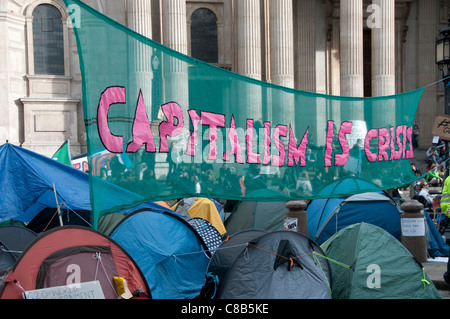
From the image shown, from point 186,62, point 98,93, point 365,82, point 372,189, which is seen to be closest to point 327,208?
point 372,189

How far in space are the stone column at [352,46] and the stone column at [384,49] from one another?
33.8 inches

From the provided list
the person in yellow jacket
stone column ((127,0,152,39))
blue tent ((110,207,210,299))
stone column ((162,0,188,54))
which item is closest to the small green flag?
blue tent ((110,207,210,299))

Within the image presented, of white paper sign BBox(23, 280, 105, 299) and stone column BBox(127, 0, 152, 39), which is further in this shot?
stone column BBox(127, 0, 152, 39)

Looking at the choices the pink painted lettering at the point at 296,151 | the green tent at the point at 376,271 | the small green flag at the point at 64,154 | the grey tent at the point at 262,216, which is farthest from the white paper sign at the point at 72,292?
the small green flag at the point at 64,154

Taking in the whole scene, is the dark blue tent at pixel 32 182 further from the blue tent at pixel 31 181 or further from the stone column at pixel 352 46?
the stone column at pixel 352 46

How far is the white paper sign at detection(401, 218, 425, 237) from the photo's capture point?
11305 mm

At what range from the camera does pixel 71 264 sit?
21.7 ft

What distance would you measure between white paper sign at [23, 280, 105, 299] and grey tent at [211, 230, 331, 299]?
1.85 m

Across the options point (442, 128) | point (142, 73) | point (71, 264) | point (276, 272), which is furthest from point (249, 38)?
point (71, 264)

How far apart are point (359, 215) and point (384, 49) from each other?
16508mm

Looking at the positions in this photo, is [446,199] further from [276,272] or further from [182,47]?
[182,47]

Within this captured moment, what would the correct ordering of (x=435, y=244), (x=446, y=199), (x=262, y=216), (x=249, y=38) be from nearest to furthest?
1. (x=446, y=199)
2. (x=435, y=244)
3. (x=262, y=216)
4. (x=249, y=38)

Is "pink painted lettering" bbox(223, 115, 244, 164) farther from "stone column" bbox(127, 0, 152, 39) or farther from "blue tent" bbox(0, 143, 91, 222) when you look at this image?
"stone column" bbox(127, 0, 152, 39)

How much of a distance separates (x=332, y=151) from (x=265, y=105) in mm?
1306
